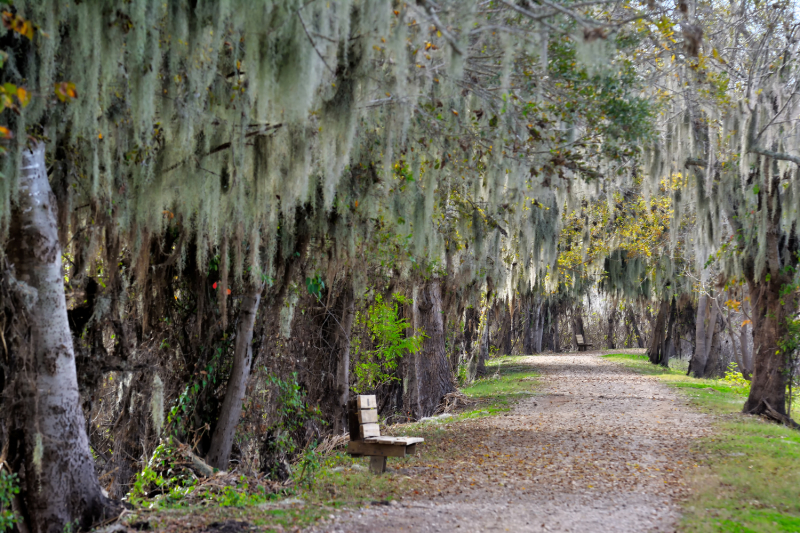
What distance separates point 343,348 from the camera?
31.0 feet

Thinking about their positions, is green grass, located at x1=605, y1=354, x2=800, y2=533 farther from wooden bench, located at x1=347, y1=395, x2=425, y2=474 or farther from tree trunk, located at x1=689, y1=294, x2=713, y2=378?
tree trunk, located at x1=689, y1=294, x2=713, y2=378

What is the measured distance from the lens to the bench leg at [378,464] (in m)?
6.72

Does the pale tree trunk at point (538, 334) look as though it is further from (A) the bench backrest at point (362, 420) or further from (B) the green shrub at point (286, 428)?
(A) the bench backrest at point (362, 420)

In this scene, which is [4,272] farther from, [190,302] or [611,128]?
[611,128]

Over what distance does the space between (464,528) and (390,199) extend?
14.2 feet

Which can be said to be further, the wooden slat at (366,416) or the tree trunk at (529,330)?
the tree trunk at (529,330)

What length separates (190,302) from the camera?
6723 millimetres

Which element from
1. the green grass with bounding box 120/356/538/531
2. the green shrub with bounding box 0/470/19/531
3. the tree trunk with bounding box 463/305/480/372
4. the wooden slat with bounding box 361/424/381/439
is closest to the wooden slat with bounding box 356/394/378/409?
the wooden slat with bounding box 361/424/381/439

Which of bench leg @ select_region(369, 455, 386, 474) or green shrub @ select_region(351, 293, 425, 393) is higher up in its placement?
green shrub @ select_region(351, 293, 425, 393)

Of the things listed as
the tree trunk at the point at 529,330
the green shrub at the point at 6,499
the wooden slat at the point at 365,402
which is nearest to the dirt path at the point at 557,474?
the wooden slat at the point at 365,402

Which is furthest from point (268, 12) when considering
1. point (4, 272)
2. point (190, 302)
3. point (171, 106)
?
point (190, 302)

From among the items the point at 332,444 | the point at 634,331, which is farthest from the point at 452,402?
the point at 634,331

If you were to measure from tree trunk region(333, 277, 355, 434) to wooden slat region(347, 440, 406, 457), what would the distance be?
2668mm

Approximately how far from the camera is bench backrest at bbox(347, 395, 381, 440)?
6.84 m
